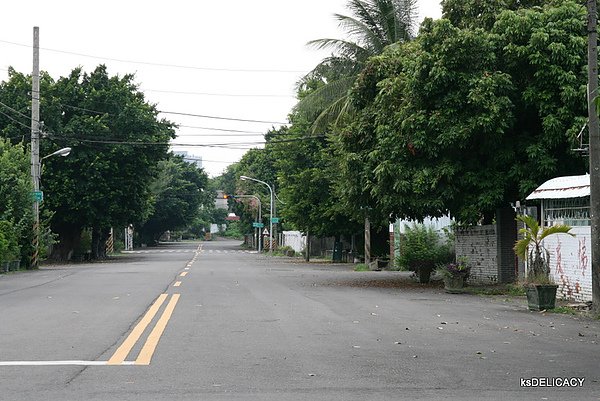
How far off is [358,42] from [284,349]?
23876 millimetres

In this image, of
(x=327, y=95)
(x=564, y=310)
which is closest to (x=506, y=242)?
(x=564, y=310)

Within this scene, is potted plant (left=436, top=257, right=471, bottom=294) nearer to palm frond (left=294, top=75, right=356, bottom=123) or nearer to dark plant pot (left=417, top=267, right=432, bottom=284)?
dark plant pot (left=417, top=267, right=432, bottom=284)

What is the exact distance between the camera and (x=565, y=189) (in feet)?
58.7

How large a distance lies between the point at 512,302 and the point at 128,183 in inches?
1328

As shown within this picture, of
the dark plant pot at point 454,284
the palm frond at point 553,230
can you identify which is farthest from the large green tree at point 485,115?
the palm frond at point 553,230

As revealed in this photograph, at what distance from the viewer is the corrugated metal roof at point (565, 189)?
1720 centimetres

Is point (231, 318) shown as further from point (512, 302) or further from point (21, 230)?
point (21, 230)

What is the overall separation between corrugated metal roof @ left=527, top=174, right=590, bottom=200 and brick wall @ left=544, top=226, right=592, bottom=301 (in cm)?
84

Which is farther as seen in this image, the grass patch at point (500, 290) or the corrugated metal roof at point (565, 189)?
the grass patch at point (500, 290)

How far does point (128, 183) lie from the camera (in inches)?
1917

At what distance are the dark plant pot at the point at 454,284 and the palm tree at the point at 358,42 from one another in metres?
11.3

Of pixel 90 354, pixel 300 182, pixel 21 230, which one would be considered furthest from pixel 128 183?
pixel 90 354

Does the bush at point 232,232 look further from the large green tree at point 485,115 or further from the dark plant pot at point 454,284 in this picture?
the large green tree at point 485,115

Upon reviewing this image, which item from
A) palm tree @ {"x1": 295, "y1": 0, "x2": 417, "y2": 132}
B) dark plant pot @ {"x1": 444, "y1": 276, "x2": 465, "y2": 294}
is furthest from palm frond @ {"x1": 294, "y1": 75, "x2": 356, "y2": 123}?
dark plant pot @ {"x1": 444, "y1": 276, "x2": 465, "y2": 294}
